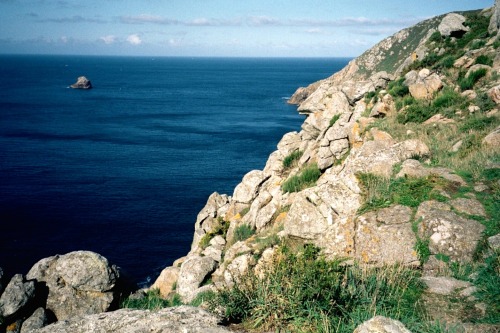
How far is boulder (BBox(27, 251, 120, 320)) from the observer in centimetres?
1299

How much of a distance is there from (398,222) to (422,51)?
2345cm

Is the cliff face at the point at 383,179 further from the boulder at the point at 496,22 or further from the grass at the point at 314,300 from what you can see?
the grass at the point at 314,300

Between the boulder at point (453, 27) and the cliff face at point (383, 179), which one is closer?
the cliff face at point (383, 179)

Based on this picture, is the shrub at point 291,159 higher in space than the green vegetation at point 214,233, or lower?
higher

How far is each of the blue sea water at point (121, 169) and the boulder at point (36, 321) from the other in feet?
84.6

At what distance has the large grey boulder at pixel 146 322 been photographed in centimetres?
602

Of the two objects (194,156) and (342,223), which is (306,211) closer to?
(342,223)

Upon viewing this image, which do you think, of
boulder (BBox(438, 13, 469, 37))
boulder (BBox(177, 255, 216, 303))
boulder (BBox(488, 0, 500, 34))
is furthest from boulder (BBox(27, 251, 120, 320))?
boulder (BBox(438, 13, 469, 37))

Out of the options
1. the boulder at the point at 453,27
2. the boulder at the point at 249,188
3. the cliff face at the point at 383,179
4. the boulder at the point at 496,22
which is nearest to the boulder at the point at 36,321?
the cliff face at the point at 383,179

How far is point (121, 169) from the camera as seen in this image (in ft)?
222

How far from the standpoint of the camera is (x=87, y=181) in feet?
201

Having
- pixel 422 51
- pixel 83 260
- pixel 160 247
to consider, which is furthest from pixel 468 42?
→ pixel 160 247

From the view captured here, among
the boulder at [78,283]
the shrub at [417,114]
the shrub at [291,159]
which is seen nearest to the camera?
the boulder at [78,283]

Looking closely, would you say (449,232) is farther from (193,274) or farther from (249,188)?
(249,188)
